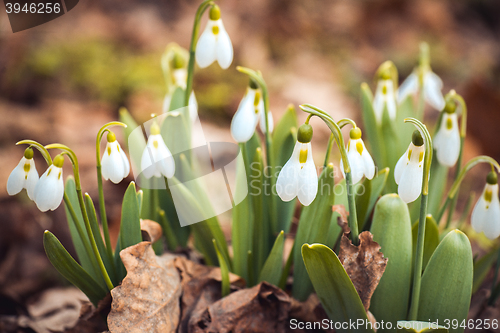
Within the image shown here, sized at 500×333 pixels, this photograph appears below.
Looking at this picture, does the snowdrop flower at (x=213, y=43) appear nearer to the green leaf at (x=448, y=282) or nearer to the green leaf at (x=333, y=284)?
the green leaf at (x=333, y=284)

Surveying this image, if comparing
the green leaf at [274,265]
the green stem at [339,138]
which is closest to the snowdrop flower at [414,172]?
the green stem at [339,138]

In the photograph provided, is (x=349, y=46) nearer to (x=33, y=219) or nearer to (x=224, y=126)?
(x=224, y=126)

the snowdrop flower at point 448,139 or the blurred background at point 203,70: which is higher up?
the blurred background at point 203,70

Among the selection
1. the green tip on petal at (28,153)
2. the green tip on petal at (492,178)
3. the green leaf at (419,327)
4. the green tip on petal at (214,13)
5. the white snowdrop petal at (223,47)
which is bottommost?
the green leaf at (419,327)

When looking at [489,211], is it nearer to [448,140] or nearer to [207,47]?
[448,140]

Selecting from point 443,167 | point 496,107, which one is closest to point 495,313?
point 443,167

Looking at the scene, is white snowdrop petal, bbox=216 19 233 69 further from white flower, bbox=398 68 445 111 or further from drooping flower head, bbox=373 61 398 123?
white flower, bbox=398 68 445 111

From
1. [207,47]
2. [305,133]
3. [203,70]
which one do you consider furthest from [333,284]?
[203,70]
